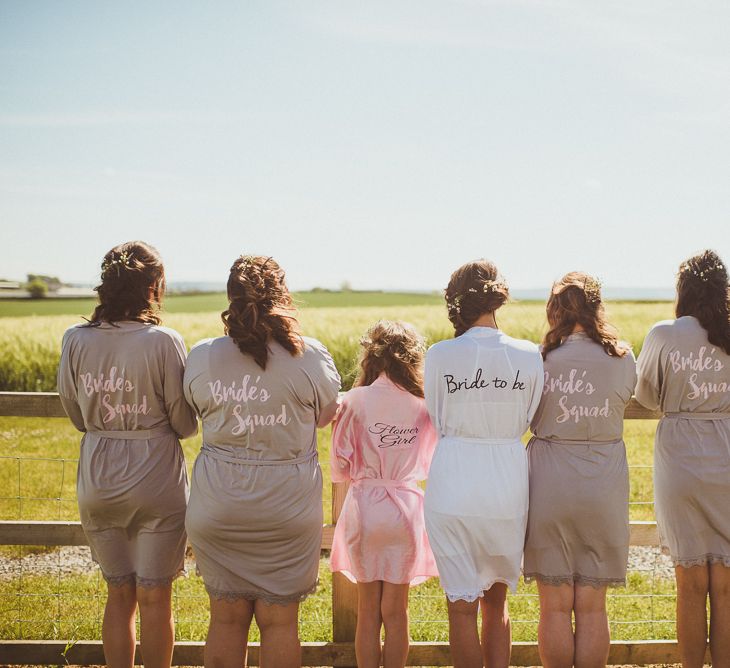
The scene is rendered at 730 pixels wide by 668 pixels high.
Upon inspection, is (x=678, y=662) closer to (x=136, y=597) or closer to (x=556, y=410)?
(x=556, y=410)

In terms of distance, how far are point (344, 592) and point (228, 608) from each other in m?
0.82

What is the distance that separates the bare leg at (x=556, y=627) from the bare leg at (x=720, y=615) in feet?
2.62

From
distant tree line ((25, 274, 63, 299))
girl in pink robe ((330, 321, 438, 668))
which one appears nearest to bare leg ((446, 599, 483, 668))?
girl in pink robe ((330, 321, 438, 668))

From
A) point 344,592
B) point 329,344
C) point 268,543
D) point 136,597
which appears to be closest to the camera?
point 268,543

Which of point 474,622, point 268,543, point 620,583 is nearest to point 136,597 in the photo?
point 268,543

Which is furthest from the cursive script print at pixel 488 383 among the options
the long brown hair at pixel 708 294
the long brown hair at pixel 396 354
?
the long brown hair at pixel 708 294

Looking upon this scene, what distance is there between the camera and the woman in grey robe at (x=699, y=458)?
3.49 meters

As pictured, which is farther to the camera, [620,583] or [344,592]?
[344,592]

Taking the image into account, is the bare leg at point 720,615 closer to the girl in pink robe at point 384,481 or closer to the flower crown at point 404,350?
the girl in pink robe at point 384,481

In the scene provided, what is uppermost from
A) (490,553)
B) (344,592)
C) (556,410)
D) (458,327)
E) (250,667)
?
(458,327)

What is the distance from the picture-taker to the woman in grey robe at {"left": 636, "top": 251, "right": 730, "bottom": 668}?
11.4ft

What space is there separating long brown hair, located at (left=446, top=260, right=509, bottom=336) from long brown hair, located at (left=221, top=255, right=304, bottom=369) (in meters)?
0.75

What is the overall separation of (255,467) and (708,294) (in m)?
2.38

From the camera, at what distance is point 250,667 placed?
13.2 ft
